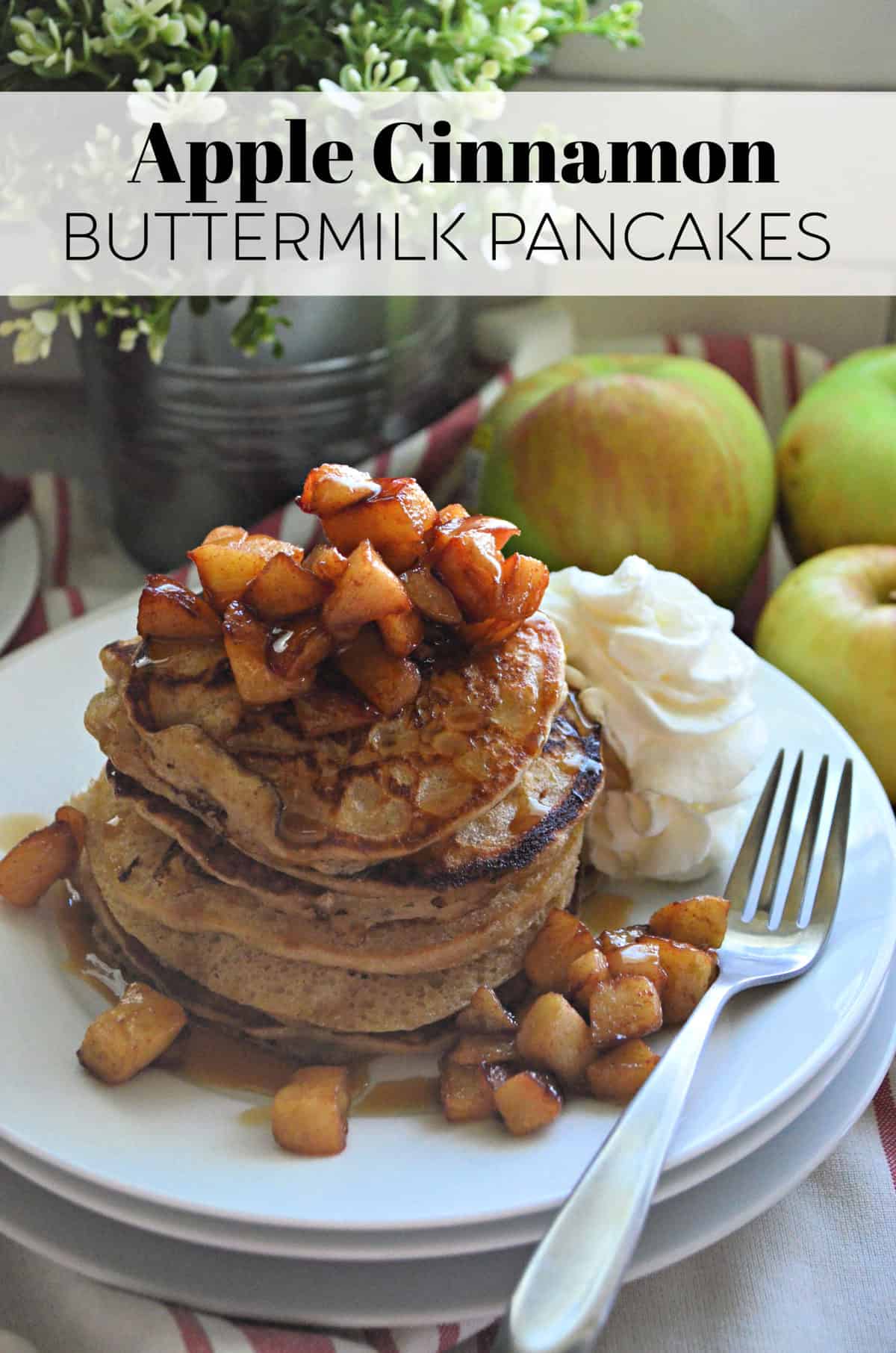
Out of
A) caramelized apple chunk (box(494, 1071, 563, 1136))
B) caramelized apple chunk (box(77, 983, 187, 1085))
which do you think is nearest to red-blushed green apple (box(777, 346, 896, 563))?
caramelized apple chunk (box(494, 1071, 563, 1136))

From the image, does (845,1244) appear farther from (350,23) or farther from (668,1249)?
(350,23)

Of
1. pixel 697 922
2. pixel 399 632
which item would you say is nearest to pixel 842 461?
pixel 697 922

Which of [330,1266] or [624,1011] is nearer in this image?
[330,1266]

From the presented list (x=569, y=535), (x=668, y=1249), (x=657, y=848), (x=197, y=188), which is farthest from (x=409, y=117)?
(x=668, y=1249)

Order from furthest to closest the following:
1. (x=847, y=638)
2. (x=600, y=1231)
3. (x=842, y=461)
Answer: (x=842, y=461), (x=847, y=638), (x=600, y=1231)

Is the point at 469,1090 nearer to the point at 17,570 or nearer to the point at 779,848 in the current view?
the point at 779,848
